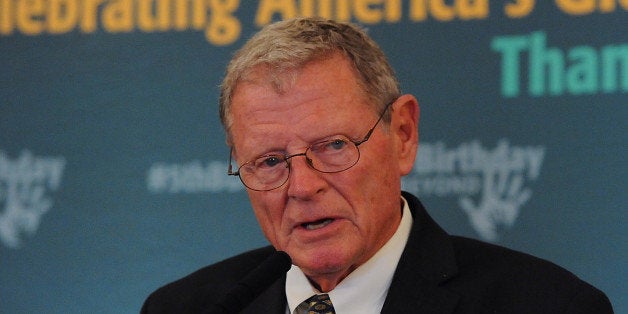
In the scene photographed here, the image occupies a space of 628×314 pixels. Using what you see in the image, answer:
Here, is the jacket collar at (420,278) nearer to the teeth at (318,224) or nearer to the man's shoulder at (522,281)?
the man's shoulder at (522,281)

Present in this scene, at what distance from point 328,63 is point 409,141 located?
0.32m

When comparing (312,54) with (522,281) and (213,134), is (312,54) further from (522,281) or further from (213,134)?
(213,134)

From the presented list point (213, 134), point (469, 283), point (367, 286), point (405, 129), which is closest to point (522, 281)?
point (469, 283)

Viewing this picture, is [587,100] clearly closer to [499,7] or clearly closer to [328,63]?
[499,7]

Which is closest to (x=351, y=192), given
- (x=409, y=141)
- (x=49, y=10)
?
(x=409, y=141)

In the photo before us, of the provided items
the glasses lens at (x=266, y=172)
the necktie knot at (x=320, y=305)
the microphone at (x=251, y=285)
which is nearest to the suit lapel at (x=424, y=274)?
the necktie knot at (x=320, y=305)

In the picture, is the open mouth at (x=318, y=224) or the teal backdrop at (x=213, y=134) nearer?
the open mouth at (x=318, y=224)

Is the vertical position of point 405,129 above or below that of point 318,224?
above

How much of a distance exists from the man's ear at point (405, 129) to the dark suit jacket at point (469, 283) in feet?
0.54

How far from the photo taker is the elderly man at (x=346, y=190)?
2.63 m

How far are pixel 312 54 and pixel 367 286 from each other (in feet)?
1.94

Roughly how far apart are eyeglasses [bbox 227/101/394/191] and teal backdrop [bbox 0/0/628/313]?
881 mm

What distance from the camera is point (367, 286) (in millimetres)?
2756

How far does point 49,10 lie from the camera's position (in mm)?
4031
